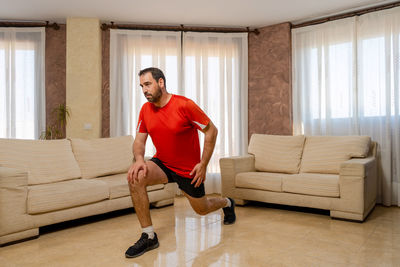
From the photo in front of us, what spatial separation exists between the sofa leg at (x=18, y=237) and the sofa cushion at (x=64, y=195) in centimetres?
16

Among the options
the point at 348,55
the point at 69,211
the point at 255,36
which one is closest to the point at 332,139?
the point at 348,55

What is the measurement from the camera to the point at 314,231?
9.62ft

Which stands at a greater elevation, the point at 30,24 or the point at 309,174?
the point at 30,24

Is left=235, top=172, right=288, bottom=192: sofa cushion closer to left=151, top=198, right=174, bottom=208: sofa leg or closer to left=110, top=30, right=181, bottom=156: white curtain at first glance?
left=151, top=198, right=174, bottom=208: sofa leg

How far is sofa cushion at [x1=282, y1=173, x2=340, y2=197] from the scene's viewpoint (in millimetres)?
3320

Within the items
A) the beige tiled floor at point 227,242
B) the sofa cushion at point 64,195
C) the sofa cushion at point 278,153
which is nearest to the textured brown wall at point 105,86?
the sofa cushion at point 64,195

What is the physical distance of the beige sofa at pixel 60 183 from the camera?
2.66 metres

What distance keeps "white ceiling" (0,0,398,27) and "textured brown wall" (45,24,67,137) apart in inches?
8.9

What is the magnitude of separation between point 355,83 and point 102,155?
3.26m

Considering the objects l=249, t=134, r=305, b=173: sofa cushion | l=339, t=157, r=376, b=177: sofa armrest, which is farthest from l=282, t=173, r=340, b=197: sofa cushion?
l=249, t=134, r=305, b=173: sofa cushion

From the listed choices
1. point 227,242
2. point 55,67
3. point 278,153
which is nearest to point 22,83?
point 55,67

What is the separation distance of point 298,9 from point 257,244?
3154mm

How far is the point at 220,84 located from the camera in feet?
16.9

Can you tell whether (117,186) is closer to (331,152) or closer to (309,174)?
(309,174)
